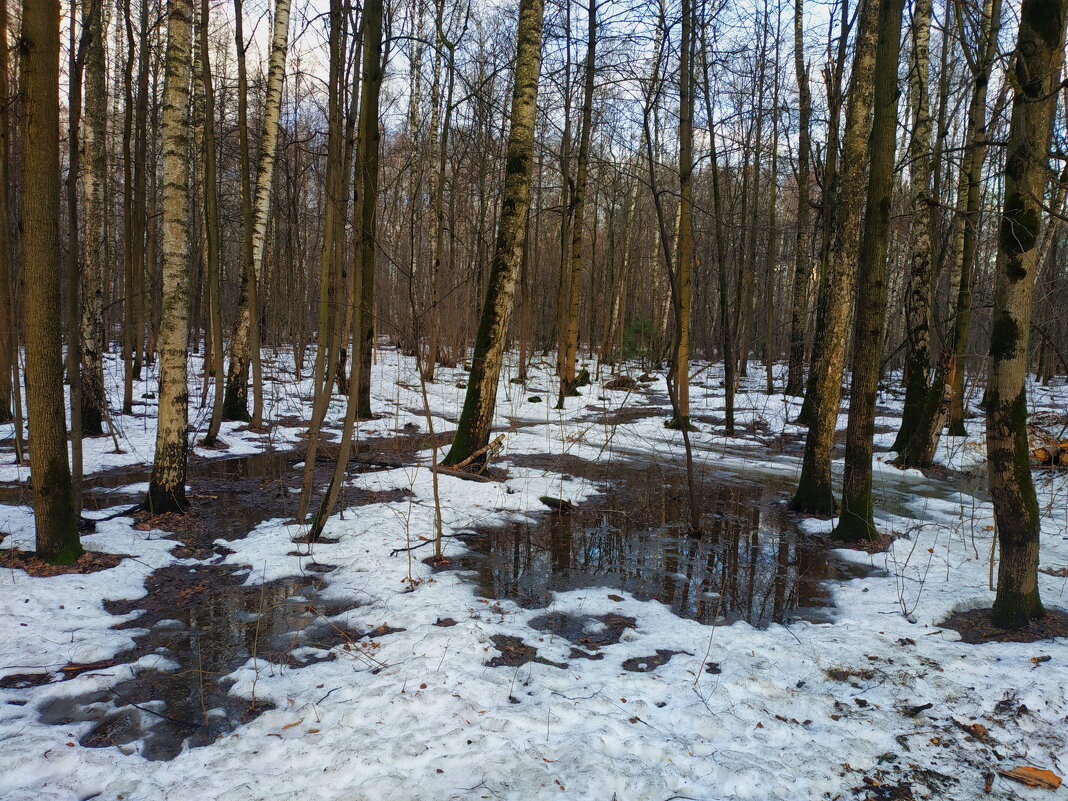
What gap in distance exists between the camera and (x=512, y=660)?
3.76 metres

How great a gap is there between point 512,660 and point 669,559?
2537mm

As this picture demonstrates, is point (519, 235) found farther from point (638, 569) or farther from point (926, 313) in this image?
point (926, 313)

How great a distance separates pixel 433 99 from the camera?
19.4 meters

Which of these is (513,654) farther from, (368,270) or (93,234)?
(93,234)

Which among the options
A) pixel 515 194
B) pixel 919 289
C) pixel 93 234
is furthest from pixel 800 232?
pixel 93 234

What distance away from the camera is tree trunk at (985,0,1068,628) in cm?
366

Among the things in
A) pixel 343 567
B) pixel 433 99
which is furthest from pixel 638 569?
pixel 433 99

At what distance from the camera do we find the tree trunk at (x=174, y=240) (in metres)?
5.75

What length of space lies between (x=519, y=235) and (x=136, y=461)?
6234 millimetres

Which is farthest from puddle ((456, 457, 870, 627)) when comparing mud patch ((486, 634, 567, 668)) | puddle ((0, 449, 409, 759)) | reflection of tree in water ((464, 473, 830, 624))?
puddle ((0, 449, 409, 759))

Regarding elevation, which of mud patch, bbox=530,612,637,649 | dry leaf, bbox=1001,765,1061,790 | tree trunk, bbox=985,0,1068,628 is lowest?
mud patch, bbox=530,612,637,649

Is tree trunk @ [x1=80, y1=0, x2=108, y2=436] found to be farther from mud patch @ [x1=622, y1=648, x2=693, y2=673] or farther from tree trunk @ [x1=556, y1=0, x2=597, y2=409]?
mud patch @ [x1=622, y1=648, x2=693, y2=673]

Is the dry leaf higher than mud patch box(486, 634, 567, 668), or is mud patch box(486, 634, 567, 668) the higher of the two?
the dry leaf

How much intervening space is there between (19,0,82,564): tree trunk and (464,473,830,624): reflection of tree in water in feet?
10.8
